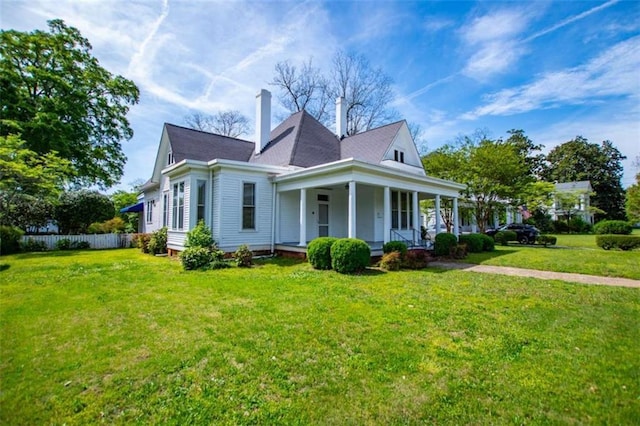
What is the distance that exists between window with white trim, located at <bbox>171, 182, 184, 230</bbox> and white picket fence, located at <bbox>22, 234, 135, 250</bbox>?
8050 mm

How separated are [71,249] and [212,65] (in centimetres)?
1349

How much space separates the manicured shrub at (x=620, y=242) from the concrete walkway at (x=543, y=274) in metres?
9.19

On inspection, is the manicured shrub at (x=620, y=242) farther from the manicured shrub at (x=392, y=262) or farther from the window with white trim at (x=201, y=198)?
the window with white trim at (x=201, y=198)

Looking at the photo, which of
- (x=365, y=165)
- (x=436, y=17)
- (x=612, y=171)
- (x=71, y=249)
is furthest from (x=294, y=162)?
(x=612, y=171)

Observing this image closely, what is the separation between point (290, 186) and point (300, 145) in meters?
3.73

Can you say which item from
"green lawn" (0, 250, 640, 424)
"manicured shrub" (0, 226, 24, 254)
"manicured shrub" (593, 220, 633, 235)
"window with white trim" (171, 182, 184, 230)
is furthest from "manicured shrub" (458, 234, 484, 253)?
"manicured shrub" (0, 226, 24, 254)

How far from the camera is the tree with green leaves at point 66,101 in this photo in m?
19.1

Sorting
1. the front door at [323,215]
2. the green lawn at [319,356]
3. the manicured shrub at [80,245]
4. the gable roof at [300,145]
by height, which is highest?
the gable roof at [300,145]

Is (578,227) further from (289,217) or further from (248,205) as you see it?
(248,205)

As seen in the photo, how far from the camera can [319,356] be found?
372 cm

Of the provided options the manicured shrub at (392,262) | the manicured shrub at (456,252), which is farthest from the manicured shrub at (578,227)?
the manicured shrub at (392,262)

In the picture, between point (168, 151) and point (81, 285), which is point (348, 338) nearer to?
point (81, 285)

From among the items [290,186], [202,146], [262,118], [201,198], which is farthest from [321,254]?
[202,146]

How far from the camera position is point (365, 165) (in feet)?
35.9
